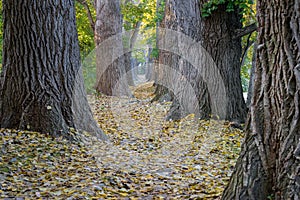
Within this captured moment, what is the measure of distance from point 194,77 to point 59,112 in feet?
10.9

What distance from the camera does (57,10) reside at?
19.9 ft

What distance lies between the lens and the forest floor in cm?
419

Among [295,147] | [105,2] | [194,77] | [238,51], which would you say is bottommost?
[295,147]

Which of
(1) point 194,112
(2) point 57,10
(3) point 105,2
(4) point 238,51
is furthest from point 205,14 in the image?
(3) point 105,2

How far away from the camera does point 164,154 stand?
20.8 ft

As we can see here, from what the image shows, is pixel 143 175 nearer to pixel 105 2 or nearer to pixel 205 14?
pixel 205 14

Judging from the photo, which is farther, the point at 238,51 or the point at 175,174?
the point at 238,51

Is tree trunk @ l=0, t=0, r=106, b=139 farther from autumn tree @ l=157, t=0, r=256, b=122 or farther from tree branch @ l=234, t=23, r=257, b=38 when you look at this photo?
tree branch @ l=234, t=23, r=257, b=38

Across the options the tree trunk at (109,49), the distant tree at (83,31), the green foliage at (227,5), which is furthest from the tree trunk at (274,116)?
the distant tree at (83,31)

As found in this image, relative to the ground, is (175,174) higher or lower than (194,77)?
lower

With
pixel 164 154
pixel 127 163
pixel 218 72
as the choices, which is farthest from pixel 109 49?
pixel 127 163

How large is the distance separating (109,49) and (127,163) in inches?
342

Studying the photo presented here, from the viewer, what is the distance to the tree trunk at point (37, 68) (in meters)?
5.93

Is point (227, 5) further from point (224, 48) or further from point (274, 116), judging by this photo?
point (274, 116)
